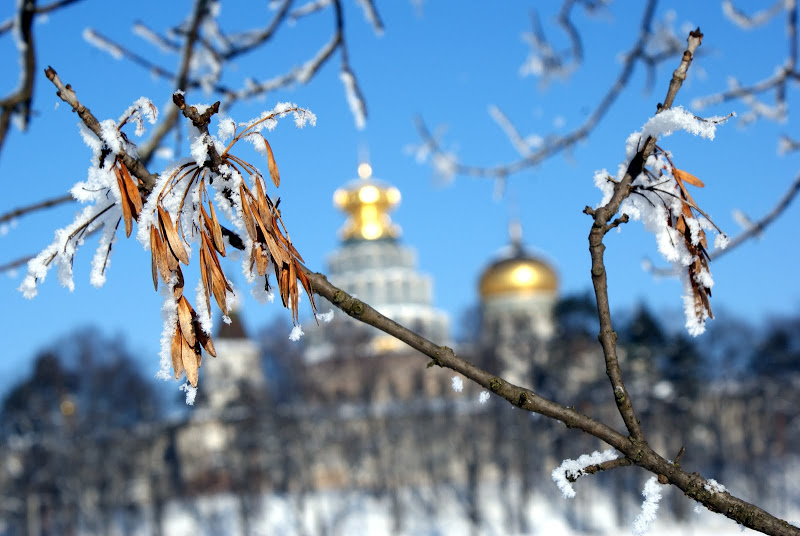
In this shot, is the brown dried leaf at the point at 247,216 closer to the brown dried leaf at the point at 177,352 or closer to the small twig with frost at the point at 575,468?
the brown dried leaf at the point at 177,352

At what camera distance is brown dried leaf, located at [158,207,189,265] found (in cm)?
92

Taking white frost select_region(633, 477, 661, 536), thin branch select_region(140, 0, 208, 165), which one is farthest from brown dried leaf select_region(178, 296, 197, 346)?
thin branch select_region(140, 0, 208, 165)

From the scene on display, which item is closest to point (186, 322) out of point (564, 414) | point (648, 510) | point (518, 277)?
point (564, 414)

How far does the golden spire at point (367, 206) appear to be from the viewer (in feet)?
171

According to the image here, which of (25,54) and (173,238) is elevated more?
(25,54)

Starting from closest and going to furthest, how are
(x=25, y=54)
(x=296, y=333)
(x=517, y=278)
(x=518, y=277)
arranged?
(x=296, y=333) < (x=25, y=54) < (x=517, y=278) < (x=518, y=277)

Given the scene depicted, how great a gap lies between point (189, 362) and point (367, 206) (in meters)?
52.1

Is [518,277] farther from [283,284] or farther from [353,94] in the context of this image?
[283,284]

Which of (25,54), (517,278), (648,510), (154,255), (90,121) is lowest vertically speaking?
(648,510)

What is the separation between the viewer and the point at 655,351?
94.8 feet

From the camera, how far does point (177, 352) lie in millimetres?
901

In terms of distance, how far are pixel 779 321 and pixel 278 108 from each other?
125 feet

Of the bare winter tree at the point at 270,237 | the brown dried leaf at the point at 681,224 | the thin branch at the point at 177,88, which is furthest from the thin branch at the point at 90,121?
the thin branch at the point at 177,88

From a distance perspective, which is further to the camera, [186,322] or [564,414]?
[564,414]
